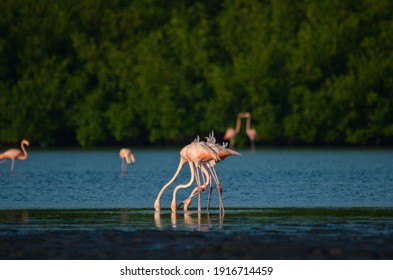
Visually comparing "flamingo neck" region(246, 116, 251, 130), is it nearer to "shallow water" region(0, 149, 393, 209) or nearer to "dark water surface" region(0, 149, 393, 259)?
"shallow water" region(0, 149, 393, 209)

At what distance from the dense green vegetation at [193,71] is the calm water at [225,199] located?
1936cm

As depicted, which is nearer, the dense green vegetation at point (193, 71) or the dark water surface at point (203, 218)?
the dark water surface at point (203, 218)

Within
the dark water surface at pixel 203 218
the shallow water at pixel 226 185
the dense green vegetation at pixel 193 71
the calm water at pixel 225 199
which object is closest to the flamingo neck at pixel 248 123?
the dense green vegetation at pixel 193 71

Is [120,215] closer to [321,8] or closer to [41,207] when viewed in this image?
[41,207]

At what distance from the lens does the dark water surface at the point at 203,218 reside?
43.7 feet

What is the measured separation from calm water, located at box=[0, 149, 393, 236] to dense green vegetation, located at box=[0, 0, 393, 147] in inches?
762

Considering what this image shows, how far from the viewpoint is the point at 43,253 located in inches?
516

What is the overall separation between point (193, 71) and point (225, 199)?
3679 centimetres

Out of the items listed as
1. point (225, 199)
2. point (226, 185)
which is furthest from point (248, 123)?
point (225, 199)

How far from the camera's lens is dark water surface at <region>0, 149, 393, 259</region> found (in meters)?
13.3

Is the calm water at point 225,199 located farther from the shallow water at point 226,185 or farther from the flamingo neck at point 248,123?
the flamingo neck at point 248,123

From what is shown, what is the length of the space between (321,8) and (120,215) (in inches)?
1561

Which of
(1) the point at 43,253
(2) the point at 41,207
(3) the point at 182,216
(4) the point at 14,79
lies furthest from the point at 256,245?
(4) the point at 14,79

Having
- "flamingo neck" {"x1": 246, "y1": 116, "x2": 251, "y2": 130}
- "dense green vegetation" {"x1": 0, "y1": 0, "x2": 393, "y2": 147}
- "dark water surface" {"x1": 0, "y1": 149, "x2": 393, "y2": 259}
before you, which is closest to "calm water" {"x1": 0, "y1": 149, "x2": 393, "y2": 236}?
"dark water surface" {"x1": 0, "y1": 149, "x2": 393, "y2": 259}
